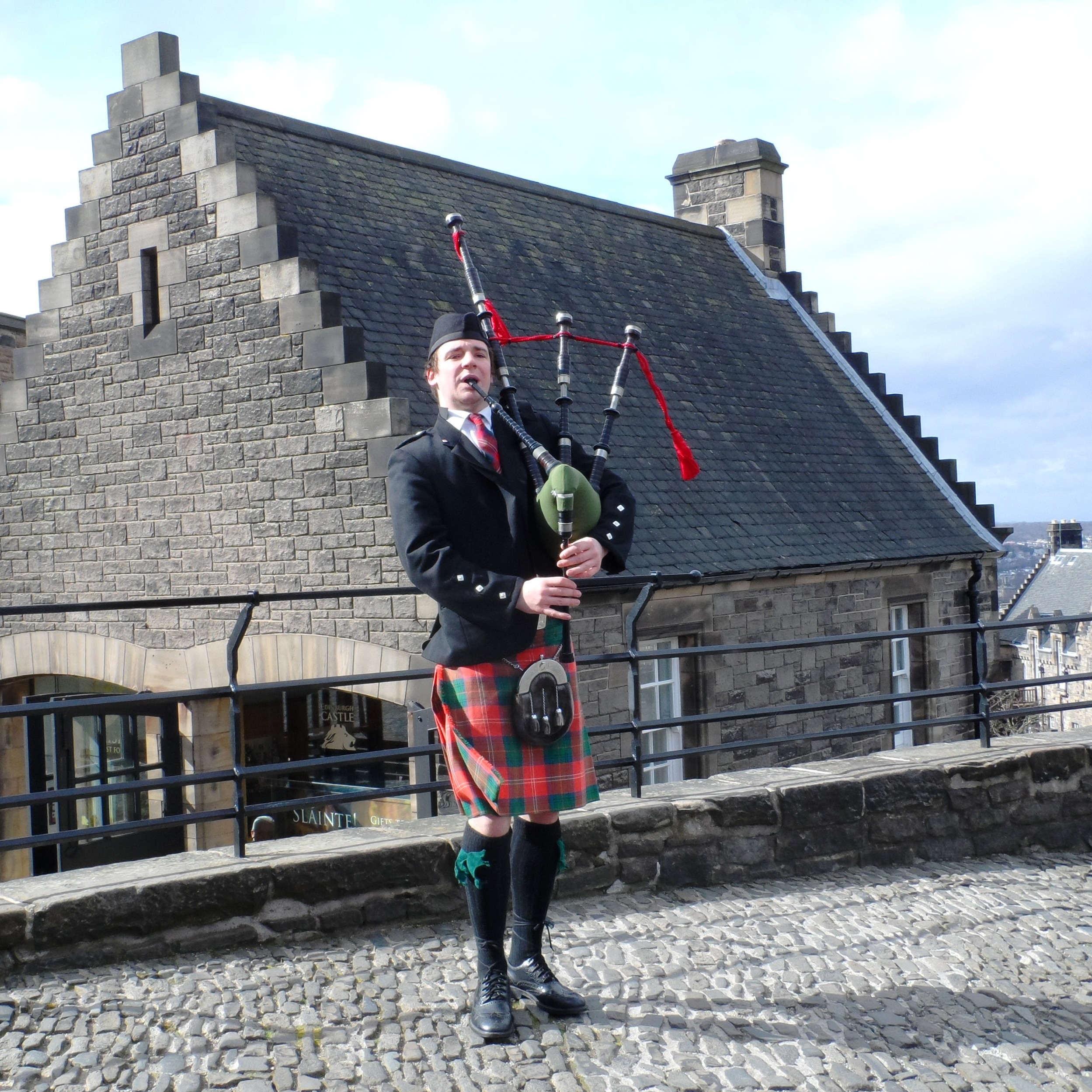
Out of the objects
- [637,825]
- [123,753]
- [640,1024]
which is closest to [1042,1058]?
[640,1024]

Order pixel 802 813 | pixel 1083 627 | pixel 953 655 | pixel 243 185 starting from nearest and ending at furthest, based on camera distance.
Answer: pixel 802 813 → pixel 243 185 → pixel 953 655 → pixel 1083 627

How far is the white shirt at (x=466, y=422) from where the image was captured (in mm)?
3566

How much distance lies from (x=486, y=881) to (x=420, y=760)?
6.15 meters

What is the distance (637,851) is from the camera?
16.0 feet

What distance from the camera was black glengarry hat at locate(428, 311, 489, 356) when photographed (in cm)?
355

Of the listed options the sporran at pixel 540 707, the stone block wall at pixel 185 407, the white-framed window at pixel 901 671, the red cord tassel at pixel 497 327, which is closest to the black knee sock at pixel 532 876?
the sporran at pixel 540 707

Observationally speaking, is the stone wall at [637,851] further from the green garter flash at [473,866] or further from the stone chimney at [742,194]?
the stone chimney at [742,194]

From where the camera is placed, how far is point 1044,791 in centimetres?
588

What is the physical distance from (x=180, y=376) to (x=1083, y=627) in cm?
4649

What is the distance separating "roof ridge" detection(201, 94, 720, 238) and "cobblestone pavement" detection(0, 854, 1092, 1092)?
9901 millimetres

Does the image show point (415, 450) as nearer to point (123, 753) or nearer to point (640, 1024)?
point (640, 1024)

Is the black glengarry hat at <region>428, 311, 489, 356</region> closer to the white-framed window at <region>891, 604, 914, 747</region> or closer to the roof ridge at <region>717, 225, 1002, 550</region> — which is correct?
the white-framed window at <region>891, 604, 914, 747</region>

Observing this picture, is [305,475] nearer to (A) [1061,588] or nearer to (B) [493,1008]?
(B) [493,1008]

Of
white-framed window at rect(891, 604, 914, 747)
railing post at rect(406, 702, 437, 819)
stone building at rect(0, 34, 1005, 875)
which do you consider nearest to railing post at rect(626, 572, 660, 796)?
railing post at rect(406, 702, 437, 819)
